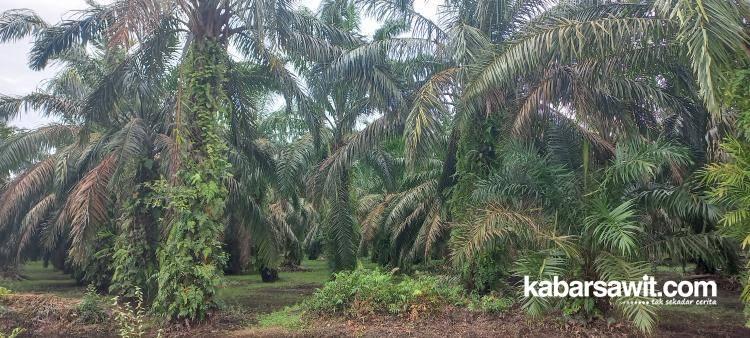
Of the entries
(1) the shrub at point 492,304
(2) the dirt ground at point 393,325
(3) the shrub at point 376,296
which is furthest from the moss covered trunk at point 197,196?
(1) the shrub at point 492,304

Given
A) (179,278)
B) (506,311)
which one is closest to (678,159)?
(506,311)

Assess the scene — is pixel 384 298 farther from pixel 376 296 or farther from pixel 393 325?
pixel 393 325

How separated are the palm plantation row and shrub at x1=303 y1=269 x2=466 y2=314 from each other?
79cm

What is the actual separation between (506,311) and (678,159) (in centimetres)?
348

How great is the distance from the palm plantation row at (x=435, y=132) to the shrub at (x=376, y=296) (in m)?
0.79

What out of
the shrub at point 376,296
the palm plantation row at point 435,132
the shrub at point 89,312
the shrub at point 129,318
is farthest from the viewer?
the shrub at point 89,312

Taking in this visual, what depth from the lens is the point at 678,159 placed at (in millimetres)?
7539

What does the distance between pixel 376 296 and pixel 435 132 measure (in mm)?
→ 2807

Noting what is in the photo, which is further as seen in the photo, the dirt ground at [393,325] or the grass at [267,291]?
the grass at [267,291]

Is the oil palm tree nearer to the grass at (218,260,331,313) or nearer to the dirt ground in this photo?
the dirt ground

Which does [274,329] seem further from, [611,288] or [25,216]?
[25,216]

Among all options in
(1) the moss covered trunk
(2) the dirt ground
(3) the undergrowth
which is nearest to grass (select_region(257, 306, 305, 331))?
(2) the dirt ground

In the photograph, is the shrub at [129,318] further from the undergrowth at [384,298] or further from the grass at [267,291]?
the undergrowth at [384,298]

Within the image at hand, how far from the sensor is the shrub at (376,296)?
924cm
